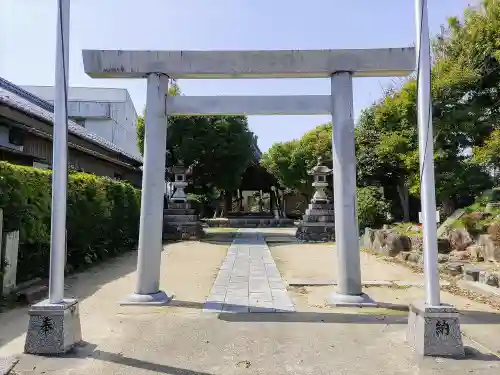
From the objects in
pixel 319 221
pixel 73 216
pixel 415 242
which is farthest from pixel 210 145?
pixel 73 216

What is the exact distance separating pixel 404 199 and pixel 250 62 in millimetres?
12724

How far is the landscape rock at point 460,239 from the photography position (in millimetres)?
10664

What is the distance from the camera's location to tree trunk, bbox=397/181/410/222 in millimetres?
17016

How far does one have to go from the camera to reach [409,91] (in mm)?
13477

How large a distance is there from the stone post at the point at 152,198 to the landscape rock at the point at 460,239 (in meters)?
7.80

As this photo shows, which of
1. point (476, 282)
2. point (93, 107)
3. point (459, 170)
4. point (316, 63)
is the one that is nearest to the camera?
point (316, 63)

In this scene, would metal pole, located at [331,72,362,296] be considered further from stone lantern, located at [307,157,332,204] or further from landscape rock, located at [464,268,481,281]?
stone lantern, located at [307,157,332,204]

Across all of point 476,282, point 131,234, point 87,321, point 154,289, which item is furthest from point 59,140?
point 131,234

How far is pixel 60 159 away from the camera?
439cm

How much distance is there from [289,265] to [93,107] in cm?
2529

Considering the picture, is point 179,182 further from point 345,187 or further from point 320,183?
point 345,187

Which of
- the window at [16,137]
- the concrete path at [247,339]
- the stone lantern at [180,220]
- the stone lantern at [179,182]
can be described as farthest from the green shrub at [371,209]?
the window at [16,137]

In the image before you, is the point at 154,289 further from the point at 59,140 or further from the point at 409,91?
the point at 409,91

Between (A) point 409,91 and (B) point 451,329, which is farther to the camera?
(A) point 409,91
